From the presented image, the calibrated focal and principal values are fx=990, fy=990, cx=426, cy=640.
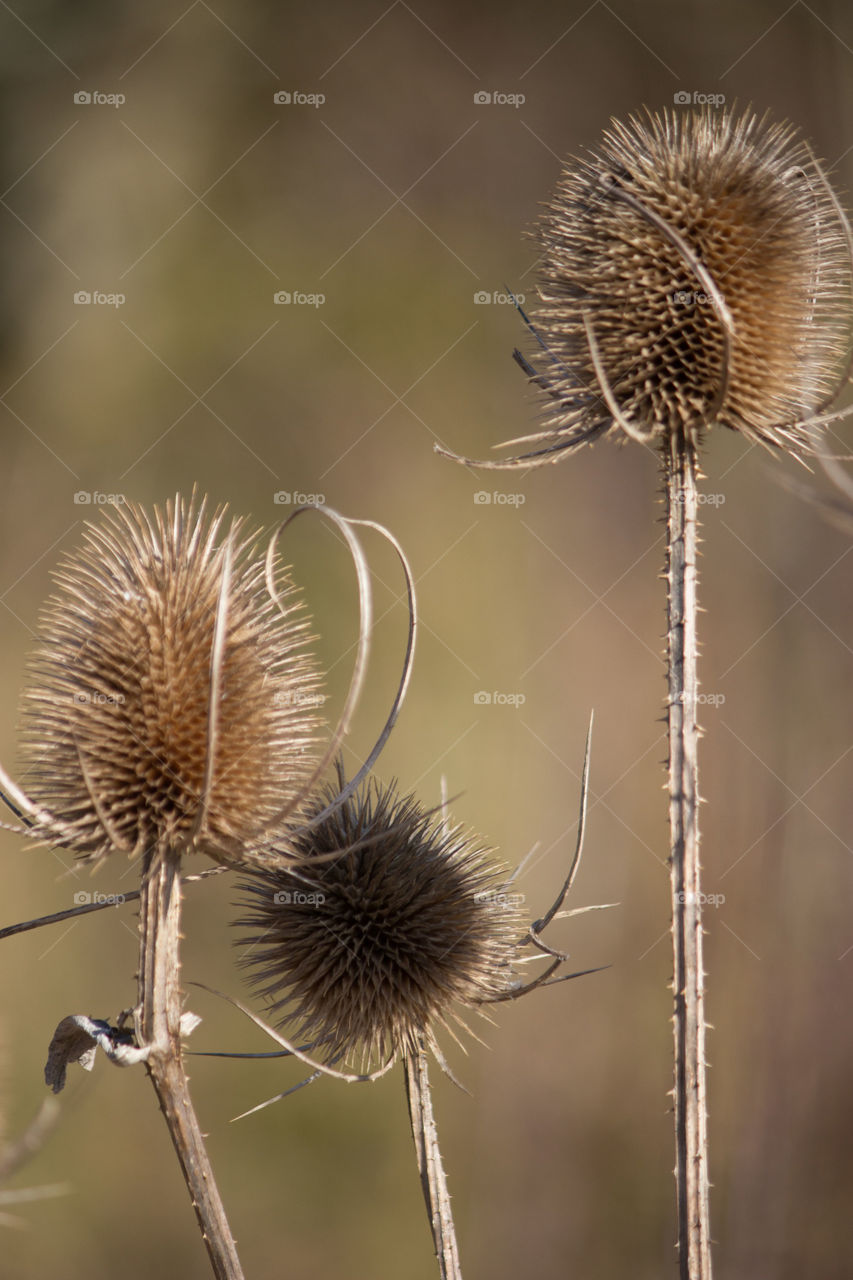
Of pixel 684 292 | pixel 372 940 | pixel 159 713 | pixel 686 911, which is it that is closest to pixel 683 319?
pixel 684 292

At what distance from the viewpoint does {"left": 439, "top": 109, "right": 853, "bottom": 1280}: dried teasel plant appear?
1769 millimetres

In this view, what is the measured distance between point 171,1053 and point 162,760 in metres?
0.43

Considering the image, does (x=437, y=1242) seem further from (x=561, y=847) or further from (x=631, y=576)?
(x=631, y=576)

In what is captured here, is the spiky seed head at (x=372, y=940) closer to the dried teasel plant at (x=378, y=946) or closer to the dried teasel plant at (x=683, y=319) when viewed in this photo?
the dried teasel plant at (x=378, y=946)

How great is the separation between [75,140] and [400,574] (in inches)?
97.9

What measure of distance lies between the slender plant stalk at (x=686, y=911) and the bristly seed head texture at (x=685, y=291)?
239mm

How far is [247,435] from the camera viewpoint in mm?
4520

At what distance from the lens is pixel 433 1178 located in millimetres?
1798

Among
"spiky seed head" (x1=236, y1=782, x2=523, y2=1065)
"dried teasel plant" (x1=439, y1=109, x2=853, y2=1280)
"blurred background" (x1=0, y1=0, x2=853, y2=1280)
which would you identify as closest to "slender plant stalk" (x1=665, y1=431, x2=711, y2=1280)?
"dried teasel plant" (x1=439, y1=109, x2=853, y2=1280)

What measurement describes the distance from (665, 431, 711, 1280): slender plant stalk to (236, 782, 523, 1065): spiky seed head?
0.41m

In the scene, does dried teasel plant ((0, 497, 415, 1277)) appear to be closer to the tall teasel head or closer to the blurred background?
the tall teasel head

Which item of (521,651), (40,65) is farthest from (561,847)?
(40,65)

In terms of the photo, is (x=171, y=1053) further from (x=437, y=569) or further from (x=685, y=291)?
(x=437, y=569)

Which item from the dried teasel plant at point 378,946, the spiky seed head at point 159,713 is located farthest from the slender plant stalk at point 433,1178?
the spiky seed head at point 159,713
